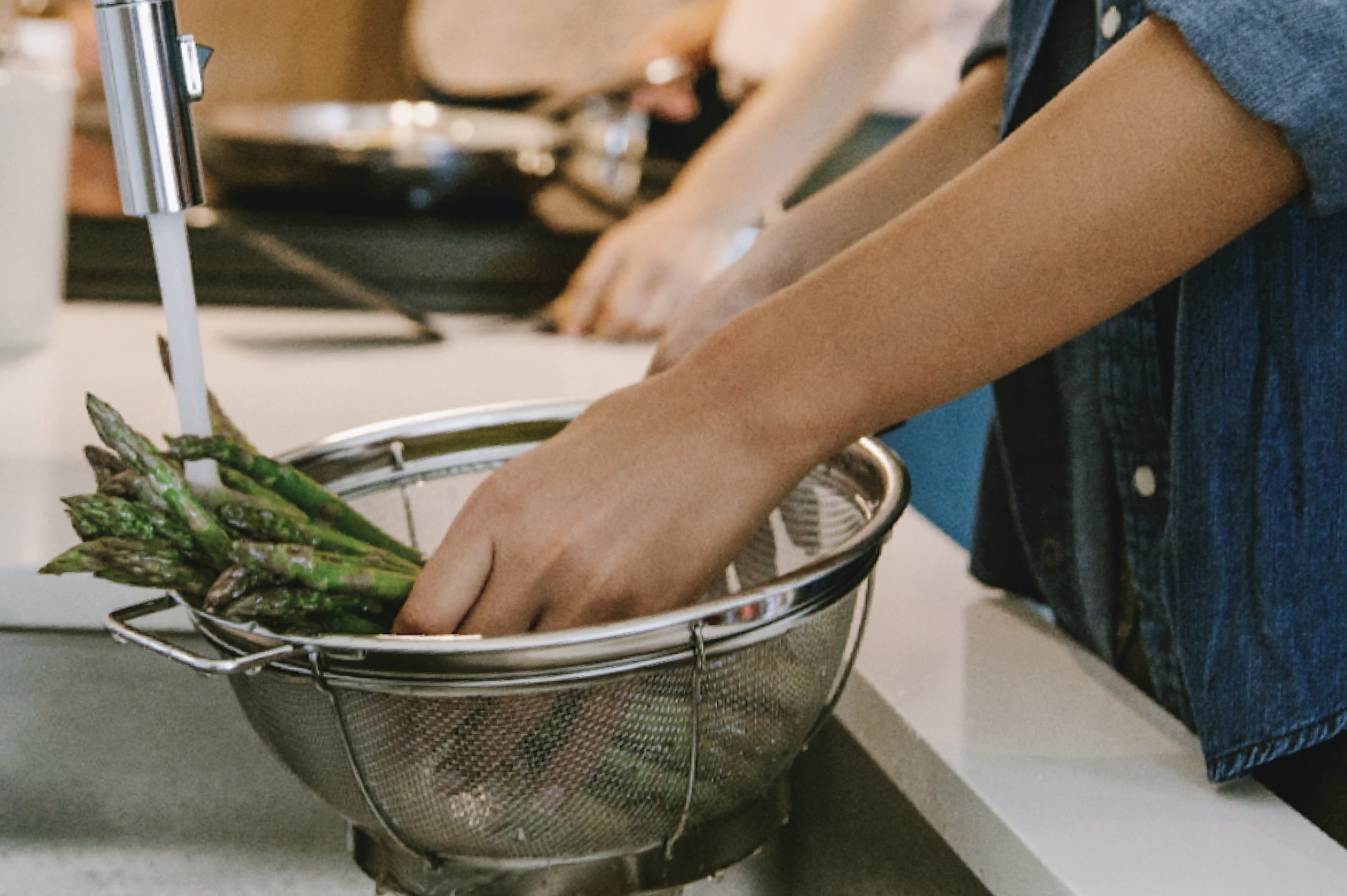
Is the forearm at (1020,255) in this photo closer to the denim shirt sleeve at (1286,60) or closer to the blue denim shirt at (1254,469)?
the denim shirt sleeve at (1286,60)

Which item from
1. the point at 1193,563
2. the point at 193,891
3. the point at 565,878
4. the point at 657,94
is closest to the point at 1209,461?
the point at 1193,563

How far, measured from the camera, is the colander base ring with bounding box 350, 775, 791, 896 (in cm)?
56

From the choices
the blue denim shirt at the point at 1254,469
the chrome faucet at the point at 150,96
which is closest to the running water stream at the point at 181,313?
the chrome faucet at the point at 150,96

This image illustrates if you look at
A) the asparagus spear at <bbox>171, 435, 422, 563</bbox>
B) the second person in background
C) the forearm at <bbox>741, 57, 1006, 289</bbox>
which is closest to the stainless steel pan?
the second person in background

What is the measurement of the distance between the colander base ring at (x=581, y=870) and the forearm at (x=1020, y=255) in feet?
0.68

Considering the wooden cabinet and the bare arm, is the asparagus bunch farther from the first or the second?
the wooden cabinet

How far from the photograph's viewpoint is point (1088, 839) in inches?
20.9

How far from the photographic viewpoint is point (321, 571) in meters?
0.55

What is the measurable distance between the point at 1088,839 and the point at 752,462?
0.74 feet

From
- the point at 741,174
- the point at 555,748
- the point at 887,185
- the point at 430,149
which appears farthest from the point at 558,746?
the point at 430,149

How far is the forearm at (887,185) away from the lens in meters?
0.78

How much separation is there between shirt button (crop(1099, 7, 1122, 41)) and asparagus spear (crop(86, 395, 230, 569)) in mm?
493

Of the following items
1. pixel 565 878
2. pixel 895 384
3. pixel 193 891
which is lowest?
pixel 193 891

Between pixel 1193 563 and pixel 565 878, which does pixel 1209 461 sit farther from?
pixel 565 878
